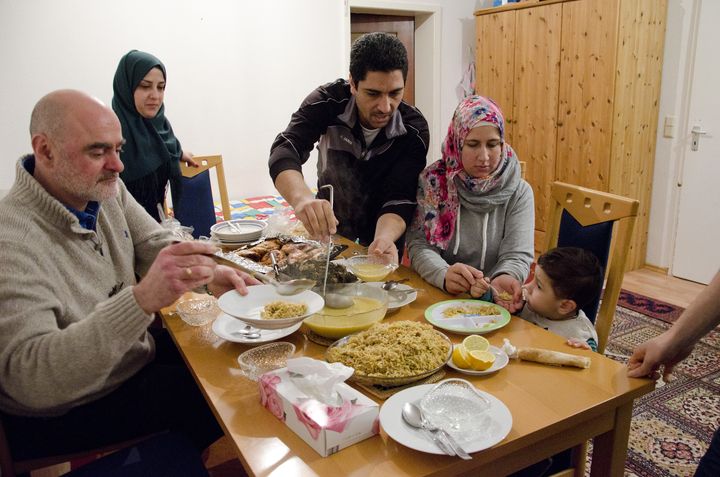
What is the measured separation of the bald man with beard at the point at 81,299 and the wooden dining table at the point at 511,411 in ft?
0.69

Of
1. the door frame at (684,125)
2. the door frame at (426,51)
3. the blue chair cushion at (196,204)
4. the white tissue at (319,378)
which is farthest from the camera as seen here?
the door frame at (426,51)

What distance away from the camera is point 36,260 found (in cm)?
132

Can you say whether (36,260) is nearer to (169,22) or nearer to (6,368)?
(6,368)

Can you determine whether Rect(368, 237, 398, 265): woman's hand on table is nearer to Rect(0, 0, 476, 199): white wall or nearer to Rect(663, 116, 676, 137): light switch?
Rect(0, 0, 476, 199): white wall

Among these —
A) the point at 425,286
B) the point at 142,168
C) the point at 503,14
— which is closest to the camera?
the point at 425,286

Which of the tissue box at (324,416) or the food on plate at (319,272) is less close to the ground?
the food on plate at (319,272)

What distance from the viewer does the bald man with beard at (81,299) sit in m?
1.22

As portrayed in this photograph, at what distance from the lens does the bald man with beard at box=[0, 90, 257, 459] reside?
48.2 inches

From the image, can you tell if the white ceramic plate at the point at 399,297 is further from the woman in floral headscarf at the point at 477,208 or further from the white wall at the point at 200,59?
the white wall at the point at 200,59

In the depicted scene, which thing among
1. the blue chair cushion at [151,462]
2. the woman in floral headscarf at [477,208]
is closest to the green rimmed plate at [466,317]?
the woman in floral headscarf at [477,208]

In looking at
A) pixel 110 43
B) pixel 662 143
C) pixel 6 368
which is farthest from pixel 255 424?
pixel 662 143

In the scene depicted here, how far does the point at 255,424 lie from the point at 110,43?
3.62m

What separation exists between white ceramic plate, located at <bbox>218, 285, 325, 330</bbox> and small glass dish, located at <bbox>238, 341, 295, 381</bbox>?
52mm

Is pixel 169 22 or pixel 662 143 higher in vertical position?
pixel 169 22
